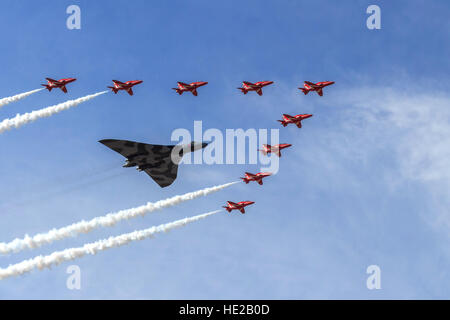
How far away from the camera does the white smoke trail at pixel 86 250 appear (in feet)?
299

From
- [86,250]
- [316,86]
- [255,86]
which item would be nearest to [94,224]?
[86,250]

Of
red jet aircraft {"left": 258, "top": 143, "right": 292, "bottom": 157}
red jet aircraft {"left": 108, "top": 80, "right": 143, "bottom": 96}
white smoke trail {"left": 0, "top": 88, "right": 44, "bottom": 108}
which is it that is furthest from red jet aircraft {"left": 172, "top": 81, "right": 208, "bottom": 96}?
white smoke trail {"left": 0, "top": 88, "right": 44, "bottom": 108}

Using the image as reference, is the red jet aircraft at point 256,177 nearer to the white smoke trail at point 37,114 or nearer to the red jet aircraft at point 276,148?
the red jet aircraft at point 276,148

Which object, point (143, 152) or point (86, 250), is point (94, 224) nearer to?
point (86, 250)

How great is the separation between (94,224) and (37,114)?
23.5m

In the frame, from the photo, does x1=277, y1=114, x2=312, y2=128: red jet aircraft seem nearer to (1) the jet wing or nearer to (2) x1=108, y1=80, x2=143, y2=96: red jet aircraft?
(1) the jet wing

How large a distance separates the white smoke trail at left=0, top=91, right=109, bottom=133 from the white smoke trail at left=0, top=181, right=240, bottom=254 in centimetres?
2145

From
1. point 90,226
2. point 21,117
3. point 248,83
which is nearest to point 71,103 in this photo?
point 21,117

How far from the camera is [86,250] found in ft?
319

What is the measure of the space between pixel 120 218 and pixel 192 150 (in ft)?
61.6

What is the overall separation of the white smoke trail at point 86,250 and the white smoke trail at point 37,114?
2540 cm

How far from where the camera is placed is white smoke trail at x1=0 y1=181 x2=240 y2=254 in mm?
93875
